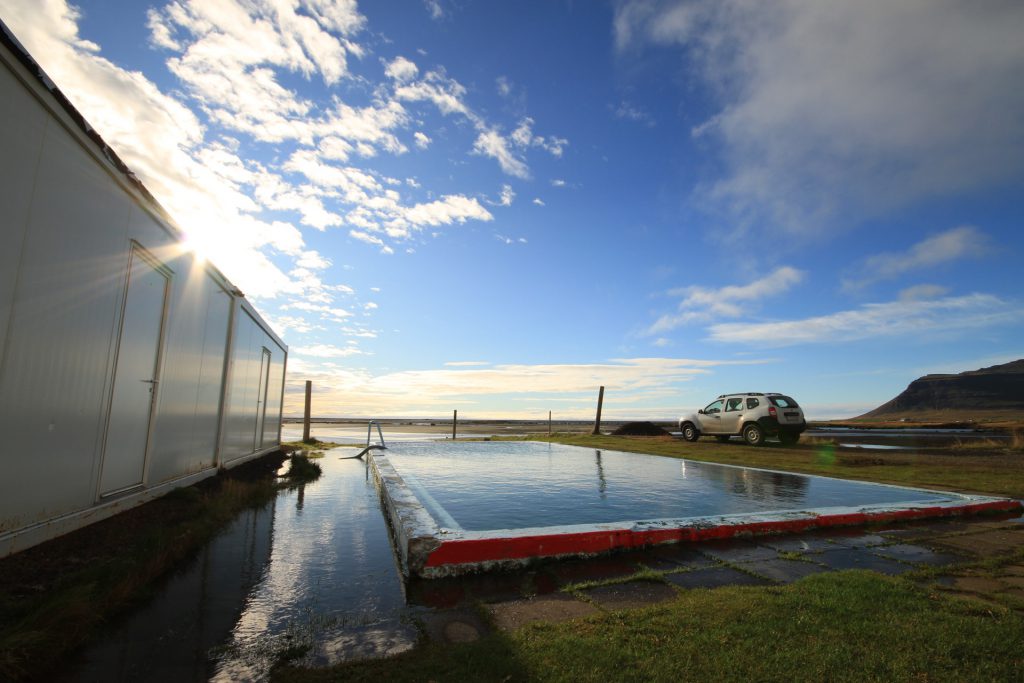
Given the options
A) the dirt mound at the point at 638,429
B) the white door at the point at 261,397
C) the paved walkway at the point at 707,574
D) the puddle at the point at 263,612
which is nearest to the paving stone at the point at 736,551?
the paved walkway at the point at 707,574

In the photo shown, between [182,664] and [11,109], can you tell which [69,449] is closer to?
[11,109]

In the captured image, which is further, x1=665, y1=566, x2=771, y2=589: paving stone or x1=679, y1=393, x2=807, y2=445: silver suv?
x1=679, y1=393, x2=807, y2=445: silver suv

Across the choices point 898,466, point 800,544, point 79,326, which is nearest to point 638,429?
point 898,466

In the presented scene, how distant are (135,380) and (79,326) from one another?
1.37 meters

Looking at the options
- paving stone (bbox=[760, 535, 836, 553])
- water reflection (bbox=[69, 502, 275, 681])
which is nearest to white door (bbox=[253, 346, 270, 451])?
water reflection (bbox=[69, 502, 275, 681])

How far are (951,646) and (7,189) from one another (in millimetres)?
6326

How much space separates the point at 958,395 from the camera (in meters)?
118

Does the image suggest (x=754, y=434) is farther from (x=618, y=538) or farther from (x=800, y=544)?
(x=618, y=538)

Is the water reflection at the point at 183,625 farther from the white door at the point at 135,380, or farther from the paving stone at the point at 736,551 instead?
the paving stone at the point at 736,551

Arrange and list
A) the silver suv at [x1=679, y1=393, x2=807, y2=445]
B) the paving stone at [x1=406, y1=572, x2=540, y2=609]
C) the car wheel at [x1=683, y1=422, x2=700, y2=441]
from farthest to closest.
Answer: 1. the car wheel at [x1=683, y1=422, x2=700, y2=441]
2. the silver suv at [x1=679, y1=393, x2=807, y2=445]
3. the paving stone at [x1=406, y1=572, x2=540, y2=609]

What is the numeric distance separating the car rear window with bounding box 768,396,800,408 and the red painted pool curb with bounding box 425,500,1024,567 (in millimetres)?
10296

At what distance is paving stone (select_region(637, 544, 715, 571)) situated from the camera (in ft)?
11.8

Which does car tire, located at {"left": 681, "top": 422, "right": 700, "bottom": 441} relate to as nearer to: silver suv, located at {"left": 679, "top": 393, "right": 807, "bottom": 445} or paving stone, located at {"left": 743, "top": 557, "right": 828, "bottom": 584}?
silver suv, located at {"left": 679, "top": 393, "right": 807, "bottom": 445}

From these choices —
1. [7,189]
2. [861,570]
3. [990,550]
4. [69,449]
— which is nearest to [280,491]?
[69,449]
